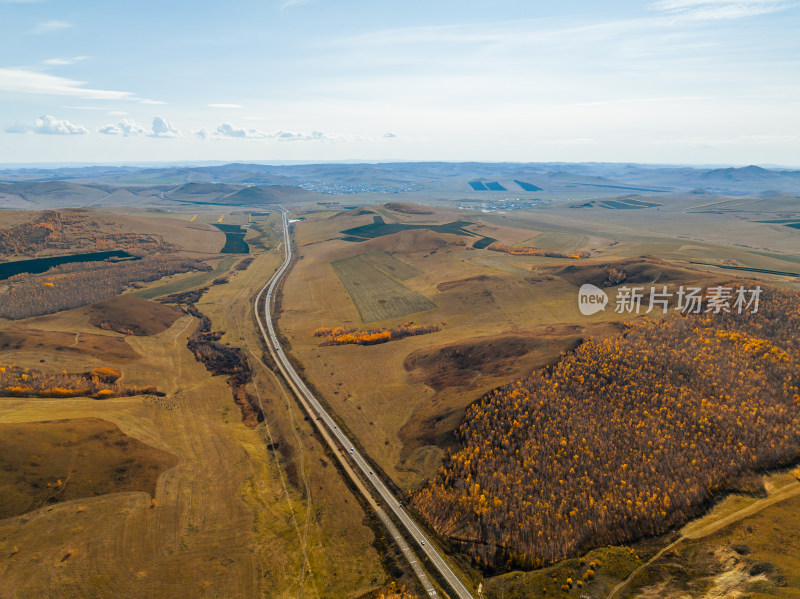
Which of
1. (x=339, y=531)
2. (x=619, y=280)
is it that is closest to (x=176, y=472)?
(x=339, y=531)

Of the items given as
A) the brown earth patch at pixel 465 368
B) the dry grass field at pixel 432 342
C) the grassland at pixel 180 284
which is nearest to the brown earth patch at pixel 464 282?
the dry grass field at pixel 432 342

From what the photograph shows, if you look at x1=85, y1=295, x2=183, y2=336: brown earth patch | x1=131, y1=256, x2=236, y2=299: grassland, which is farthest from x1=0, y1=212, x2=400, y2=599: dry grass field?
x1=131, y1=256, x2=236, y2=299: grassland

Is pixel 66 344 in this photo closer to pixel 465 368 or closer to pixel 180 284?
pixel 180 284

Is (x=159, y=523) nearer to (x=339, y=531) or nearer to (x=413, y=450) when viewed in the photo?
(x=339, y=531)

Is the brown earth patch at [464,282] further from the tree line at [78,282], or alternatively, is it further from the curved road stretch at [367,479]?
the tree line at [78,282]

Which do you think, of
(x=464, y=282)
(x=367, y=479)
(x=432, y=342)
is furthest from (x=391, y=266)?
(x=367, y=479)

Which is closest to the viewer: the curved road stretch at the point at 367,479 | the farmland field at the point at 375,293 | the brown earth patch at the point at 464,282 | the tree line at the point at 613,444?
the curved road stretch at the point at 367,479
